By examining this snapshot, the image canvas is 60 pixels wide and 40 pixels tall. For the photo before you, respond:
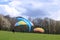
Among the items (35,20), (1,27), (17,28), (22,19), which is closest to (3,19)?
(1,27)

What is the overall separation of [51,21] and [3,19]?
1638 centimetres

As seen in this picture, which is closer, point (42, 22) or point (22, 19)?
point (22, 19)

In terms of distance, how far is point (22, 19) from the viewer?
41375mm

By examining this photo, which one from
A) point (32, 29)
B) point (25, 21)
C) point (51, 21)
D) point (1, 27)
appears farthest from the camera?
point (51, 21)

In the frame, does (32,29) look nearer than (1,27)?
Yes

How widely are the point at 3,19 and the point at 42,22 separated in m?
13.4

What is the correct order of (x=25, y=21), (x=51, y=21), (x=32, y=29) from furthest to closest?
(x=51, y=21), (x=32, y=29), (x=25, y=21)

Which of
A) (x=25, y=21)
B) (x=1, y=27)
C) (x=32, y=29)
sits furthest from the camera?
(x=1, y=27)

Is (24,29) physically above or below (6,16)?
below

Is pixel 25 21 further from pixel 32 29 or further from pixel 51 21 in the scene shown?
pixel 51 21

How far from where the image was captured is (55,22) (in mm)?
63094

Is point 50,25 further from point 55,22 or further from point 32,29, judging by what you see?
point 32,29

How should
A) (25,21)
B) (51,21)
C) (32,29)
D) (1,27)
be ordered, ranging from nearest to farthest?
1. (25,21)
2. (32,29)
3. (1,27)
4. (51,21)

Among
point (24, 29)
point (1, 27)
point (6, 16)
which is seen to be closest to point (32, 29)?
point (24, 29)
